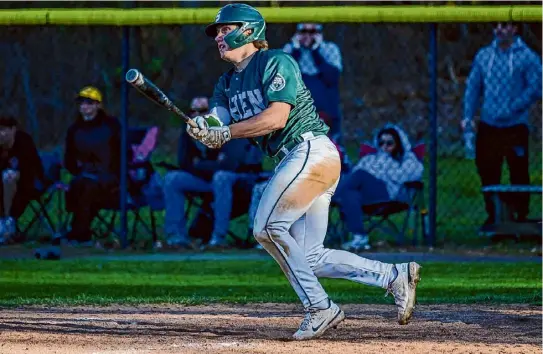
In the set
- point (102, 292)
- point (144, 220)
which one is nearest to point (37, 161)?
point (144, 220)

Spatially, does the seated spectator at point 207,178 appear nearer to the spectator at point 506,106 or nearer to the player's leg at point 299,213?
the spectator at point 506,106

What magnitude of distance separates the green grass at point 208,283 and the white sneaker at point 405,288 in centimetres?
167

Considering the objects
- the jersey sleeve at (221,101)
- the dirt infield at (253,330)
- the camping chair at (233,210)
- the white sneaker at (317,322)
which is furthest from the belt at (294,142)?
the camping chair at (233,210)

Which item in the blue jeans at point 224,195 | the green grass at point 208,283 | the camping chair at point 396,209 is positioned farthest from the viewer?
the camping chair at point 396,209

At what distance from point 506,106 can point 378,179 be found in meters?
1.53

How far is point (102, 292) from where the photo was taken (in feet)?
29.3

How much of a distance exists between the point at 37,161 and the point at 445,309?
18.4 feet

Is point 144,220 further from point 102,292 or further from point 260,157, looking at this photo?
point 102,292

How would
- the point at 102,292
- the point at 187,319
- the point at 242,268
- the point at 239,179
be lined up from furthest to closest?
the point at 239,179 → the point at 242,268 → the point at 102,292 → the point at 187,319

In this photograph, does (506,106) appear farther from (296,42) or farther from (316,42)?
(296,42)

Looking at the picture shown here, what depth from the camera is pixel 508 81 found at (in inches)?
471

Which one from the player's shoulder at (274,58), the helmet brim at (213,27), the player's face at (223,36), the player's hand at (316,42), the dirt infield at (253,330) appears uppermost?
the player's hand at (316,42)

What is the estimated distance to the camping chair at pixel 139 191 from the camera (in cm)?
1210

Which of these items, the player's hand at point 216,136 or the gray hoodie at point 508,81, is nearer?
the player's hand at point 216,136
